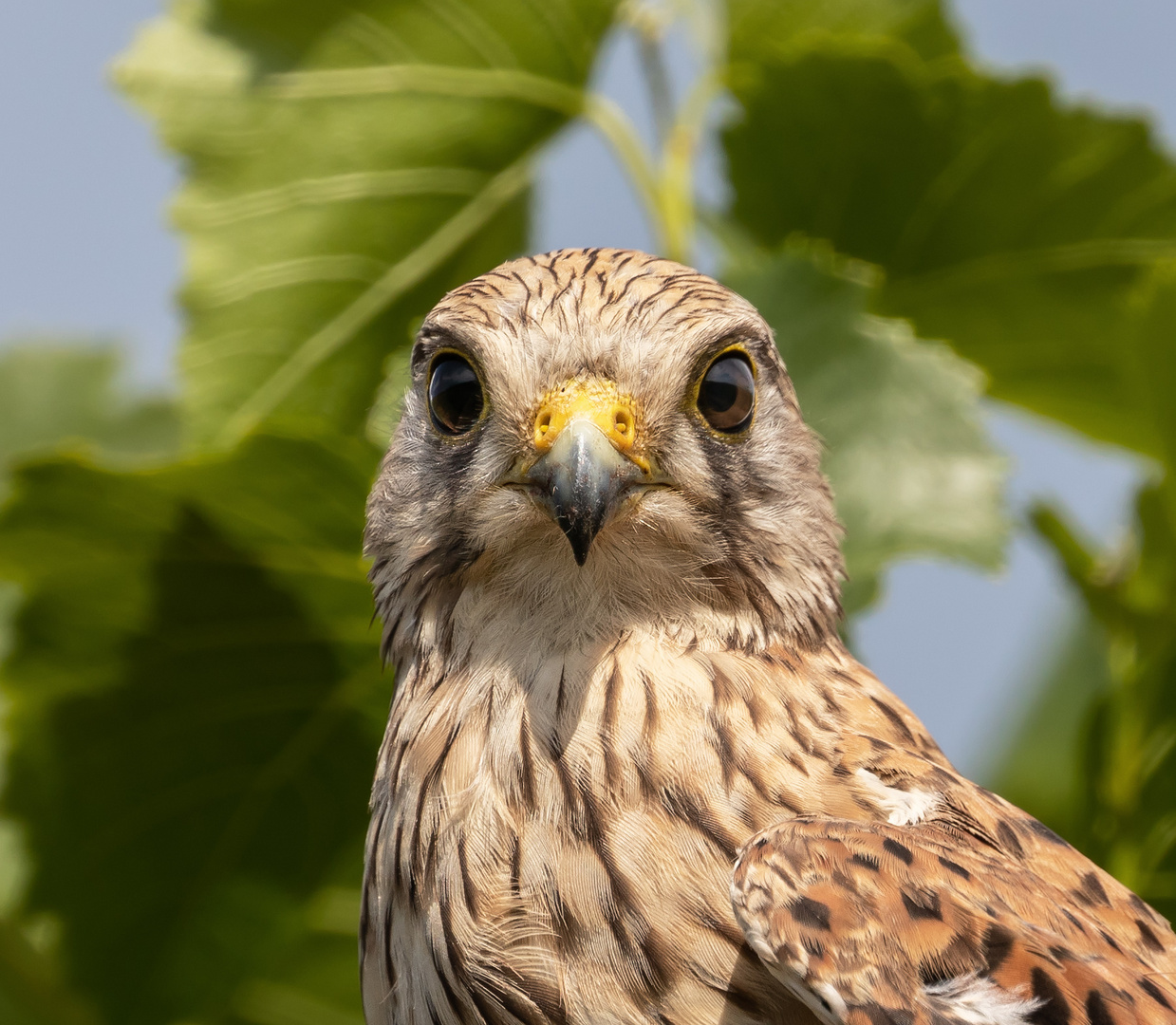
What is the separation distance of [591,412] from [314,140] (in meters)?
1.23

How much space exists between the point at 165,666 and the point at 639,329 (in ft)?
4.36

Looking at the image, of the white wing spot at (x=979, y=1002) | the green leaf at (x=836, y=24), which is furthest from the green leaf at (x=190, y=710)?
the white wing spot at (x=979, y=1002)

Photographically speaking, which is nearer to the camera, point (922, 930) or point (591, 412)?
point (922, 930)

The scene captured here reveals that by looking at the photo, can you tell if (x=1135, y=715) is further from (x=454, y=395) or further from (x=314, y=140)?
(x=314, y=140)

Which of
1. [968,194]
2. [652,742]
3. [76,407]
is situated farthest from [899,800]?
[76,407]

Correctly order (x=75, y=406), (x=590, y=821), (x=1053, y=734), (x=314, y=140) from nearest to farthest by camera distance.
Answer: (x=590, y=821) < (x=314, y=140) < (x=75, y=406) < (x=1053, y=734)

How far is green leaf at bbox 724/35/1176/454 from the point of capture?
10.9 feet

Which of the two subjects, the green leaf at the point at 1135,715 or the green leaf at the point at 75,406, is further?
the green leaf at the point at 75,406

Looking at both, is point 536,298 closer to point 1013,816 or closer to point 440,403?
point 440,403

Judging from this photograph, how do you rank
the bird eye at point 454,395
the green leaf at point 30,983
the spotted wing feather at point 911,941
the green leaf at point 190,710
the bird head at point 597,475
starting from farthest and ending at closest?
the green leaf at point 30,983 → the green leaf at point 190,710 → the bird eye at point 454,395 → the bird head at point 597,475 → the spotted wing feather at point 911,941

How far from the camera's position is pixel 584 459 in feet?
7.99

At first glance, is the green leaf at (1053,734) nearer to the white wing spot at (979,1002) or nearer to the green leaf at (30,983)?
the white wing spot at (979,1002)

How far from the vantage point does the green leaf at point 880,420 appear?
3.11 m

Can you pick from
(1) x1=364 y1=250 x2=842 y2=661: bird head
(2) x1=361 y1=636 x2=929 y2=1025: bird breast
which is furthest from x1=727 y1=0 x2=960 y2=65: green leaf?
(2) x1=361 y1=636 x2=929 y2=1025: bird breast
